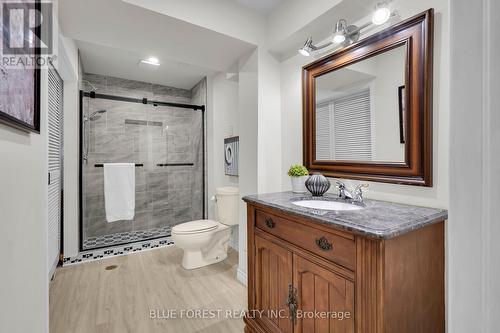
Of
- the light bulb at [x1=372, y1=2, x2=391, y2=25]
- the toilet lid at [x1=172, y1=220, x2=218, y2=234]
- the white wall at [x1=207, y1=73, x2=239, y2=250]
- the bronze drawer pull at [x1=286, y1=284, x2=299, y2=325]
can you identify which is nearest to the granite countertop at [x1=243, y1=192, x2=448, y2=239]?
the bronze drawer pull at [x1=286, y1=284, x2=299, y2=325]

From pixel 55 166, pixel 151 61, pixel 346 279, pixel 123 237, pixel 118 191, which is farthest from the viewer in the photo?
pixel 123 237

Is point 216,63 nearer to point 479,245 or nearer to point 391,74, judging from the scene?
point 391,74

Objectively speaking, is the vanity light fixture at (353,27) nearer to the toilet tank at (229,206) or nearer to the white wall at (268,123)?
the white wall at (268,123)

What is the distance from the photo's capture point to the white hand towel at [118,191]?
3.03 metres

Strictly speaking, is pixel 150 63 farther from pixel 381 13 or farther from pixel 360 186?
pixel 360 186

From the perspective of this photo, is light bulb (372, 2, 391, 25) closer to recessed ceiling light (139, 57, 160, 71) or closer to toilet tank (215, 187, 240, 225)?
toilet tank (215, 187, 240, 225)

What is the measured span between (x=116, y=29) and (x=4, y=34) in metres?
1.19

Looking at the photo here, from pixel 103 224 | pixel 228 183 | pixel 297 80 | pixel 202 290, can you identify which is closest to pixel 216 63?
pixel 297 80

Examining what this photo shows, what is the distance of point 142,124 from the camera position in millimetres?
3635

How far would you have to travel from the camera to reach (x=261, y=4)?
193 centimetres

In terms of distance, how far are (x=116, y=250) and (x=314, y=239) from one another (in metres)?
2.77

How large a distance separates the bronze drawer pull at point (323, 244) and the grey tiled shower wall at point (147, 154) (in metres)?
2.73

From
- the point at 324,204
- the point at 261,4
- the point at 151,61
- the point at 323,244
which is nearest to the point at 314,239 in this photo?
the point at 323,244

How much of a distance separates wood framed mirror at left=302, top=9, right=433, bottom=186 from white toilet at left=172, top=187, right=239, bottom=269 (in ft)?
3.86
